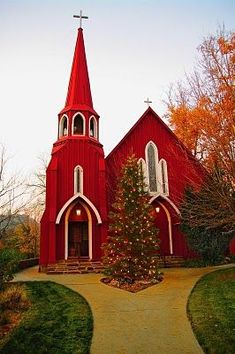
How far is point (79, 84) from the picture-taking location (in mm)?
21266

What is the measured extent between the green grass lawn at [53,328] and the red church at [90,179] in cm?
806

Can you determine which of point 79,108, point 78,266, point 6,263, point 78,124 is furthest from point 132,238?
point 79,108

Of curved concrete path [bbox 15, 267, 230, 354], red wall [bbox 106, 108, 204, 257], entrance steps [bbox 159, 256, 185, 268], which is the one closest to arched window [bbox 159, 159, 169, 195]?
red wall [bbox 106, 108, 204, 257]

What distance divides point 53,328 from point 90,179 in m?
12.5

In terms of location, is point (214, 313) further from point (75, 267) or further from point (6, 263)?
point (75, 267)

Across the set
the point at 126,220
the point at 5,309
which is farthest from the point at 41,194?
the point at 5,309

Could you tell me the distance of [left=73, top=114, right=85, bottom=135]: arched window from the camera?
790 inches

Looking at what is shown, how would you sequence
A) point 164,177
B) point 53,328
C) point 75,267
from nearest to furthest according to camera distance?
1. point 53,328
2. point 75,267
3. point 164,177

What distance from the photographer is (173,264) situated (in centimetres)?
1712

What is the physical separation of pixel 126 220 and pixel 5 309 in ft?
19.6

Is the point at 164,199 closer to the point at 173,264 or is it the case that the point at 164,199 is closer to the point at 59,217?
the point at 173,264

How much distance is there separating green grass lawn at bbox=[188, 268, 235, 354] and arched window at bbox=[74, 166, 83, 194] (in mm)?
9329

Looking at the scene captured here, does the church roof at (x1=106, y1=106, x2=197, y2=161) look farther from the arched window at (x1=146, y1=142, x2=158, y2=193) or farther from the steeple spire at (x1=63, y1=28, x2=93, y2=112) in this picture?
the steeple spire at (x1=63, y1=28, x2=93, y2=112)

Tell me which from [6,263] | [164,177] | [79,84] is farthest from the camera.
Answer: [79,84]
